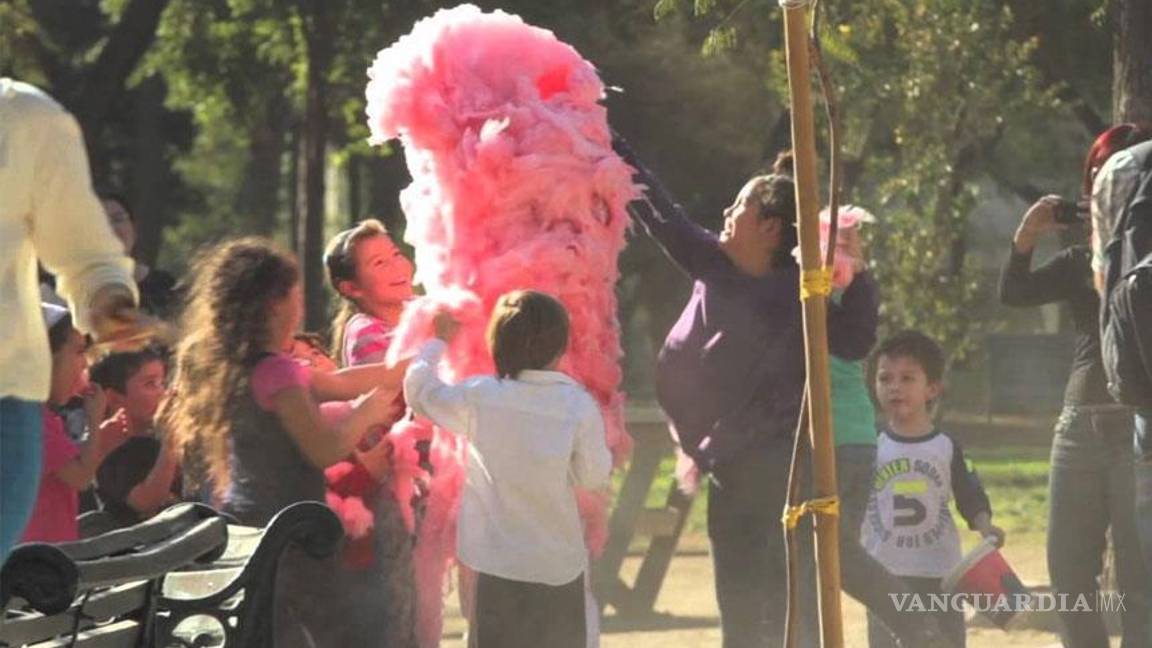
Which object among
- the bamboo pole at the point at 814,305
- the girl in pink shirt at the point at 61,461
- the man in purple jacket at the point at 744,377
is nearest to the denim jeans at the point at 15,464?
the bamboo pole at the point at 814,305

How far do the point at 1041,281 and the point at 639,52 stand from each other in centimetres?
1688

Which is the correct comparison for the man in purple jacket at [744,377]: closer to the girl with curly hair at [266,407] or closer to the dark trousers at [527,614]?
the dark trousers at [527,614]

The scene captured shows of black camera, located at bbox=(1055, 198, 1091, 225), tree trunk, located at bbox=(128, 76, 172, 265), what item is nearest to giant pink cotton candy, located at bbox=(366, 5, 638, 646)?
black camera, located at bbox=(1055, 198, 1091, 225)

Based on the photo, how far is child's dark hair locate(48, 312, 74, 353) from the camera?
5.58m

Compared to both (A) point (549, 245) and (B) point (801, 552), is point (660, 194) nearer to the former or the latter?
(A) point (549, 245)

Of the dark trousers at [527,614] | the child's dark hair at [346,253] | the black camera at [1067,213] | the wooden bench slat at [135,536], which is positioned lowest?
the dark trousers at [527,614]

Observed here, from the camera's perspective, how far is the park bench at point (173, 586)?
4082mm

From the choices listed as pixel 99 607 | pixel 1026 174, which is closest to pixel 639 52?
pixel 1026 174

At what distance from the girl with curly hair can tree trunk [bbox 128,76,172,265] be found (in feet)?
63.3

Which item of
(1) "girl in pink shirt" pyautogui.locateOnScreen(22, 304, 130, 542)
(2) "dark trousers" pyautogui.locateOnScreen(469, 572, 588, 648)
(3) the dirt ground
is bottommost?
(3) the dirt ground

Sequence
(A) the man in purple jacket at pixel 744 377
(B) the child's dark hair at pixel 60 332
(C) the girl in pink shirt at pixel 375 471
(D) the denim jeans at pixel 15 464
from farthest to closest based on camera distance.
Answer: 1. (A) the man in purple jacket at pixel 744 377
2. (C) the girl in pink shirt at pixel 375 471
3. (B) the child's dark hair at pixel 60 332
4. (D) the denim jeans at pixel 15 464

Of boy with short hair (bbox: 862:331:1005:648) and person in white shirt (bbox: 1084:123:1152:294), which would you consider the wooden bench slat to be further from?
boy with short hair (bbox: 862:331:1005:648)

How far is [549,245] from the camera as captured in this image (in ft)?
18.6

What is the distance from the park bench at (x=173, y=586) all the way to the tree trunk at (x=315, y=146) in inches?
571
